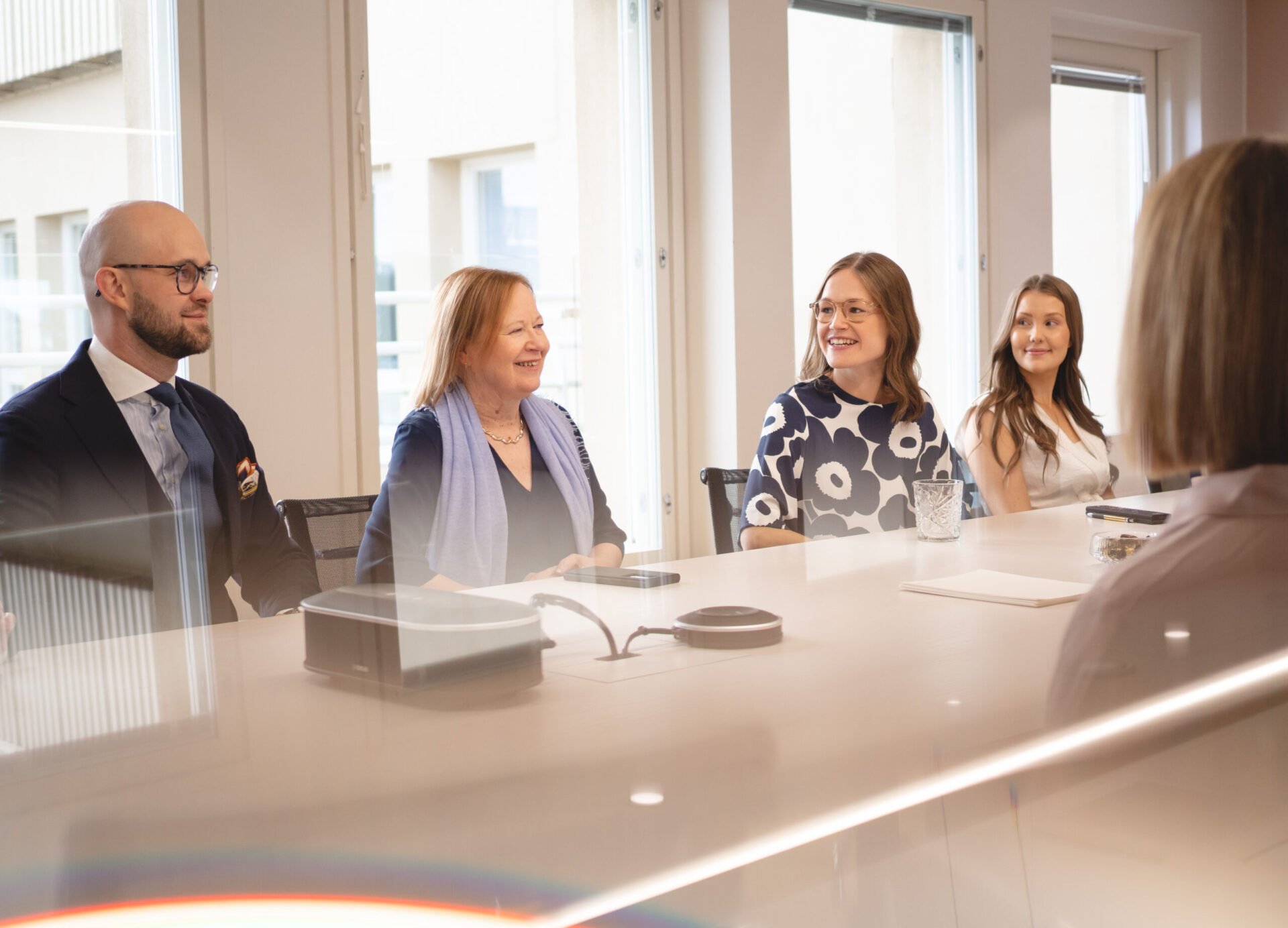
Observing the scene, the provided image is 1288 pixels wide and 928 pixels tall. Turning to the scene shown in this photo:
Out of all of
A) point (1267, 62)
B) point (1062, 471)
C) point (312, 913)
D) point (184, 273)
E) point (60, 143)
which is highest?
point (1267, 62)

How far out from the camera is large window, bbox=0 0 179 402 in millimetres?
2791

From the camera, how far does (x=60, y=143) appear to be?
2857 millimetres

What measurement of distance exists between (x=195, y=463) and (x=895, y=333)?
1484 millimetres

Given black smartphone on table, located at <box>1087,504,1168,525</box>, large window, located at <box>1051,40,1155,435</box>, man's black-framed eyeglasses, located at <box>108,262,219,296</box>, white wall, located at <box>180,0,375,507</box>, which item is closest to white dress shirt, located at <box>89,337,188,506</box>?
man's black-framed eyeglasses, located at <box>108,262,219,296</box>

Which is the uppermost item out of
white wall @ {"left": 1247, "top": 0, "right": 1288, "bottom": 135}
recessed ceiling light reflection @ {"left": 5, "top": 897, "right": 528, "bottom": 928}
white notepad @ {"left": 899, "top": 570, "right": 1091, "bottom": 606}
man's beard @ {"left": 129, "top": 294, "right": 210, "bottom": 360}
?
white wall @ {"left": 1247, "top": 0, "right": 1288, "bottom": 135}

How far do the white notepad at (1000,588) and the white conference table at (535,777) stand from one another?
0.22 m

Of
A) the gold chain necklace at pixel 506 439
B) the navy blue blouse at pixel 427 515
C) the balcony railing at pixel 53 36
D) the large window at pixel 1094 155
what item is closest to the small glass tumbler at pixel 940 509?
the navy blue blouse at pixel 427 515

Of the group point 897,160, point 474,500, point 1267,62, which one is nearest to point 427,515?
point 474,500

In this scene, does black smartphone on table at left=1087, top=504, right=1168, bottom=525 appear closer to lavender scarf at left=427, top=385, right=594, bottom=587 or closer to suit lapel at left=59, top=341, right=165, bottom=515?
lavender scarf at left=427, top=385, right=594, bottom=587

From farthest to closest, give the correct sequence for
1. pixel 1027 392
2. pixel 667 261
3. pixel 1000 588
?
1. pixel 667 261
2. pixel 1027 392
3. pixel 1000 588

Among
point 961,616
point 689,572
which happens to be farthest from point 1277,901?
point 689,572

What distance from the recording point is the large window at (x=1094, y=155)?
17.6ft

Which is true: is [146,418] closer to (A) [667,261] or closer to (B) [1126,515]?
(B) [1126,515]

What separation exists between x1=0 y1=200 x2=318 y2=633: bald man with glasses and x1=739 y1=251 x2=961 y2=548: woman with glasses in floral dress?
0.99 m
